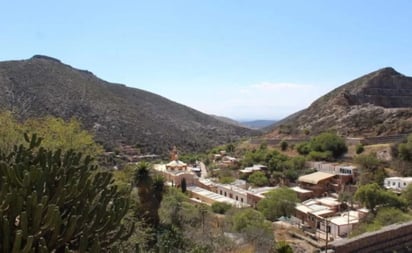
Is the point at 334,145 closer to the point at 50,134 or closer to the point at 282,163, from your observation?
the point at 282,163

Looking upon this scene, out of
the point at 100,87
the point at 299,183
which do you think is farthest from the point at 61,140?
the point at 100,87

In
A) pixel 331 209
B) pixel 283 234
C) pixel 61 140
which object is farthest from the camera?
pixel 331 209

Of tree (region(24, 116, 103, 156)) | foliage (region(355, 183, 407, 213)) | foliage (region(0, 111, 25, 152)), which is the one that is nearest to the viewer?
foliage (region(0, 111, 25, 152))

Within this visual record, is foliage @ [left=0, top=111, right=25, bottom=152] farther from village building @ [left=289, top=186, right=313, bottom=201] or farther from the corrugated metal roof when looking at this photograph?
the corrugated metal roof

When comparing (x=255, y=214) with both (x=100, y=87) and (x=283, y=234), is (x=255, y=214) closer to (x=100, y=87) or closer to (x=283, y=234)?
(x=283, y=234)

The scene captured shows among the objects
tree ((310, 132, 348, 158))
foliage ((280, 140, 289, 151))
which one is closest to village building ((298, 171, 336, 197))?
tree ((310, 132, 348, 158))

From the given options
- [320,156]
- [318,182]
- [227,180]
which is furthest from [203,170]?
[318,182]

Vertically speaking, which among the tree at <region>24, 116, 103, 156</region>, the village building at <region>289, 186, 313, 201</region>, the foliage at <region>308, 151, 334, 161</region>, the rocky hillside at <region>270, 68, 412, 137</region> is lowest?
the village building at <region>289, 186, 313, 201</region>
